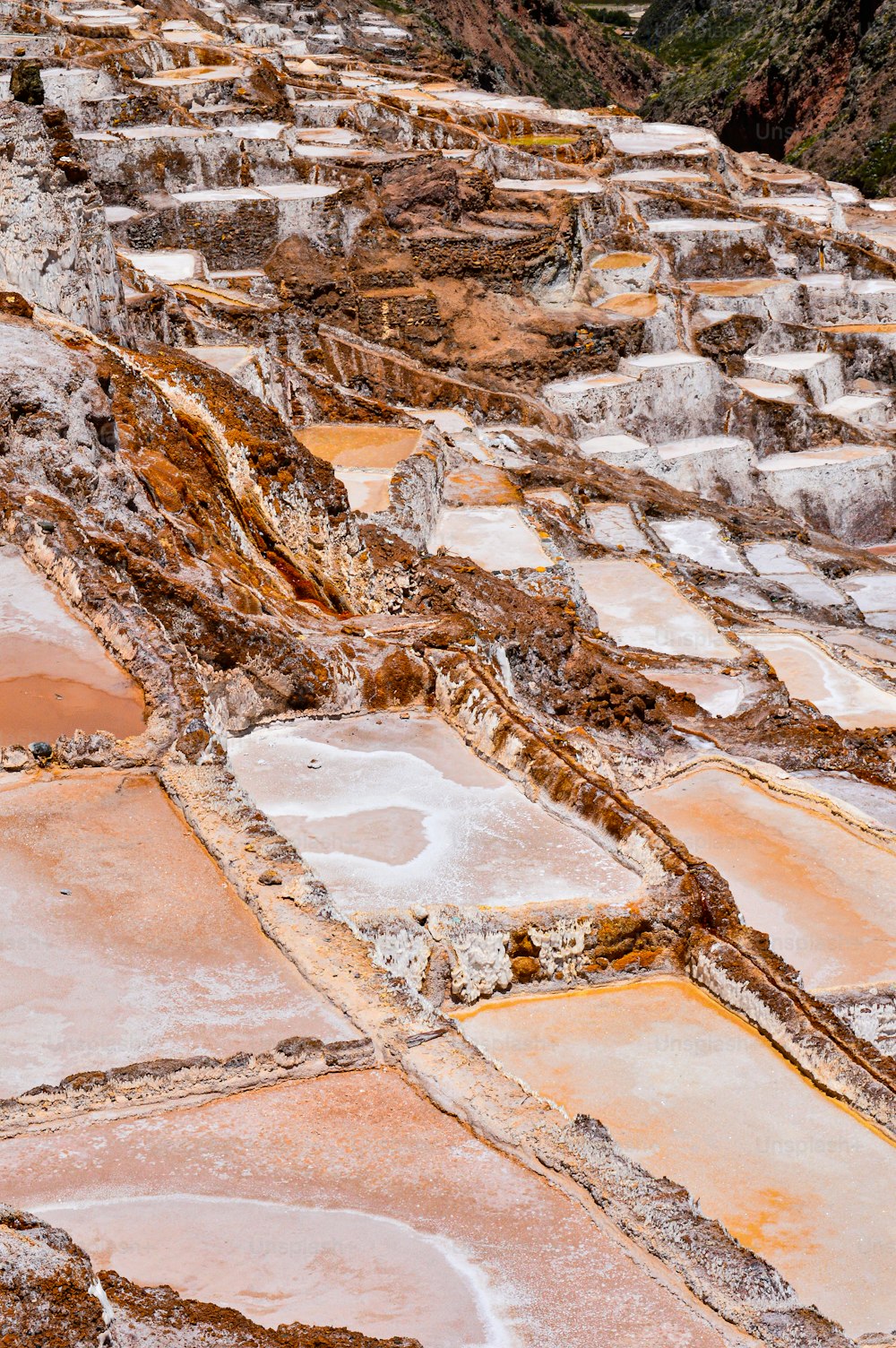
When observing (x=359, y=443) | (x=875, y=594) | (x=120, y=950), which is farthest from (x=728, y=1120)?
(x=875, y=594)

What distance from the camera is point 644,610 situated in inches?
651

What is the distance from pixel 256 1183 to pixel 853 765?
8.27 metres

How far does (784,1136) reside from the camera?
5.92 m

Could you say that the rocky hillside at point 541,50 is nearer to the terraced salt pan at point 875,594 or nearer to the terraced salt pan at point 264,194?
the terraced salt pan at point 264,194

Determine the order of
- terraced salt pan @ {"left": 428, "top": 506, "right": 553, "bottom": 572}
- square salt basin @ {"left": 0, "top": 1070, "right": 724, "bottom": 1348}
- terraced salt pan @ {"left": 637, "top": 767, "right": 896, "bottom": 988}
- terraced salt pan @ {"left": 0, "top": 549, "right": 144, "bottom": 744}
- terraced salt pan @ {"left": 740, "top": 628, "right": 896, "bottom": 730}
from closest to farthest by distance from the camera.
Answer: square salt basin @ {"left": 0, "top": 1070, "right": 724, "bottom": 1348} < terraced salt pan @ {"left": 0, "top": 549, "right": 144, "bottom": 744} < terraced salt pan @ {"left": 637, "top": 767, "right": 896, "bottom": 988} < terraced salt pan @ {"left": 740, "top": 628, "right": 896, "bottom": 730} < terraced salt pan @ {"left": 428, "top": 506, "right": 553, "bottom": 572}

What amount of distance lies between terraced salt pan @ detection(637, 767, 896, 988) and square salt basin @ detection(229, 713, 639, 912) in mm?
1061

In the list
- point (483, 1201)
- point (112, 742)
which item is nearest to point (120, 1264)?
Result: point (483, 1201)

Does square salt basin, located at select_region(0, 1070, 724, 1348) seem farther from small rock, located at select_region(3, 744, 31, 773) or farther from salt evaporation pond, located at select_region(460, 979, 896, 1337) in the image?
small rock, located at select_region(3, 744, 31, 773)

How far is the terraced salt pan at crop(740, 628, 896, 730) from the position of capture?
46.4ft

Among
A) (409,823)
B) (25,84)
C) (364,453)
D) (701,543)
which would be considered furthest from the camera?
(701,543)

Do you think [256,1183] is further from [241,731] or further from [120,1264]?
[241,731]

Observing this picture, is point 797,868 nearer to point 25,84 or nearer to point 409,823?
point 409,823

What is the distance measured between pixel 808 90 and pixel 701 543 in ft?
157

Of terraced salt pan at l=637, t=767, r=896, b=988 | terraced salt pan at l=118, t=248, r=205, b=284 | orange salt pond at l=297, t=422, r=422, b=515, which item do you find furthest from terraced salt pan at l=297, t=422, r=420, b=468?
terraced salt pan at l=637, t=767, r=896, b=988
